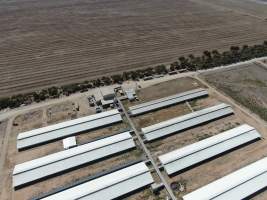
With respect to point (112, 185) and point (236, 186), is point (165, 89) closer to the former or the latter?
point (236, 186)

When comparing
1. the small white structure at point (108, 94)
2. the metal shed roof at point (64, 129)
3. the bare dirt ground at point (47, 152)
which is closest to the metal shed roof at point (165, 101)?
the metal shed roof at point (64, 129)

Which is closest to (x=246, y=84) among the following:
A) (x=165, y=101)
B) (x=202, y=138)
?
(x=165, y=101)

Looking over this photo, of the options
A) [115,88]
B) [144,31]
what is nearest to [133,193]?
[115,88]

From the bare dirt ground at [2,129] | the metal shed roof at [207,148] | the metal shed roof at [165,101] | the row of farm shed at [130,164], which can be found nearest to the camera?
the row of farm shed at [130,164]

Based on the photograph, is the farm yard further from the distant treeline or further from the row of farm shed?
the distant treeline

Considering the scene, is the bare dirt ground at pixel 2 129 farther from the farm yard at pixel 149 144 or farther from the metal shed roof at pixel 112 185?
the metal shed roof at pixel 112 185

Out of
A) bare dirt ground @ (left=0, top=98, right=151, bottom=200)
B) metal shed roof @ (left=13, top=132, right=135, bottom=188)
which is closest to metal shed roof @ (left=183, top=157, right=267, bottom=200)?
bare dirt ground @ (left=0, top=98, right=151, bottom=200)
